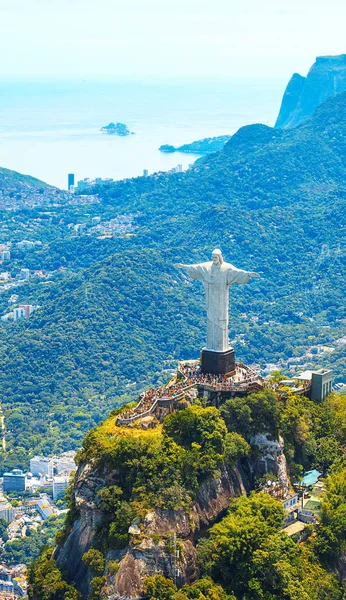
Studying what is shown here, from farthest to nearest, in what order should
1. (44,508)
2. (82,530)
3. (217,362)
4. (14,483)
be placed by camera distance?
(14,483)
(44,508)
(217,362)
(82,530)

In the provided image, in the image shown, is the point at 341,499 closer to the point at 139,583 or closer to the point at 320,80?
the point at 139,583

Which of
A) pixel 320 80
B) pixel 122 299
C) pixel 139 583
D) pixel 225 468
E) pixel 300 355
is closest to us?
pixel 139 583

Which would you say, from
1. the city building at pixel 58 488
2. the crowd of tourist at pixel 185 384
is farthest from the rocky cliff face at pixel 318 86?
the crowd of tourist at pixel 185 384

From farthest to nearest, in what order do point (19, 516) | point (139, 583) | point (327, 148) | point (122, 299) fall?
point (327, 148) < point (122, 299) < point (19, 516) < point (139, 583)

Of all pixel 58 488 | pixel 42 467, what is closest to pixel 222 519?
pixel 58 488

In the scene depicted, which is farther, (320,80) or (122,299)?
(320,80)

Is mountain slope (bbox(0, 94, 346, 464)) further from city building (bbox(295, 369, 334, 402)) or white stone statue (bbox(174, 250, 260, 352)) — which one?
white stone statue (bbox(174, 250, 260, 352))

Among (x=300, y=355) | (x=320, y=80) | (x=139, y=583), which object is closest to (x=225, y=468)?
(x=139, y=583)

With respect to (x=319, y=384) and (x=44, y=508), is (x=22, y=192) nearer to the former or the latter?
(x=44, y=508)
